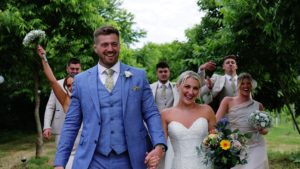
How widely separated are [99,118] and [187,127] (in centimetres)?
220

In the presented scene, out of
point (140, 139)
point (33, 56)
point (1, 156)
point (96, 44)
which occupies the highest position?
point (33, 56)

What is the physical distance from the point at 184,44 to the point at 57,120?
11089 millimetres

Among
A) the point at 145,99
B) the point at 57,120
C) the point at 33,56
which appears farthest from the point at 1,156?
the point at 145,99

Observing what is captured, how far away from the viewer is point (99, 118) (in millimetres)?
4066

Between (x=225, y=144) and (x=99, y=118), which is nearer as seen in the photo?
(x=99, y=118)

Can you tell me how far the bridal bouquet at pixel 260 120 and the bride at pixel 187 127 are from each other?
167 centimetres

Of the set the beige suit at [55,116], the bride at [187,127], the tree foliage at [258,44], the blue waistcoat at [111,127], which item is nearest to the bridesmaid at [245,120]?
the tree foliage at [258,44]

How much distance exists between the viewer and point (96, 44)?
4.20 meters

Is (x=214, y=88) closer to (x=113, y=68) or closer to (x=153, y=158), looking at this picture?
(x=113, y=68)

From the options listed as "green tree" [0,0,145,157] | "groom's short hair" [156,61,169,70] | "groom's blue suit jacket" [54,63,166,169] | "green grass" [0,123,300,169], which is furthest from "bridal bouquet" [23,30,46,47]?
"green grass" [0,123,300,169]

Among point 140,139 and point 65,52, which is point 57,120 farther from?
point 65,52

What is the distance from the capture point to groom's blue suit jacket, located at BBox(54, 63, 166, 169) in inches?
161

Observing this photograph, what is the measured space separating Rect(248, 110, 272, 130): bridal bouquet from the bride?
167 centimetres

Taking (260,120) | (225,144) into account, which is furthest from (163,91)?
(225,144)
